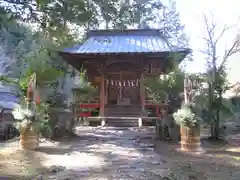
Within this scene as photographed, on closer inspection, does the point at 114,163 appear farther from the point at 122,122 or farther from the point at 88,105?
the point at 88,105

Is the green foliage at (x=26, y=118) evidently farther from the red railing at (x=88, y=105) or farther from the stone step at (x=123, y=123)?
the red railing at (x=88, y=105)

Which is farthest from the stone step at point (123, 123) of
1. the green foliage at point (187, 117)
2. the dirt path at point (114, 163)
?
the green foliage at point (187, 117)

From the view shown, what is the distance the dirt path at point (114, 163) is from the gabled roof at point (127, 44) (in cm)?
504

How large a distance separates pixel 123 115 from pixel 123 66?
8.38 feet

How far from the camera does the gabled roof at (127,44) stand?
1277cm

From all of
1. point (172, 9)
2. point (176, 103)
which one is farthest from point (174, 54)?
point (172, 9)

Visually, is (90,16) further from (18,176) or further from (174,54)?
(174,54)

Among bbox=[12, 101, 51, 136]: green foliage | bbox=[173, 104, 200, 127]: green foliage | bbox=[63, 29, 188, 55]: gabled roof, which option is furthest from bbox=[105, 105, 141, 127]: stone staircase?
bbox=[12, 101, 51, 136]: green foliage

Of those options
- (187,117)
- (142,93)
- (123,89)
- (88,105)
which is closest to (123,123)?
(142,93)

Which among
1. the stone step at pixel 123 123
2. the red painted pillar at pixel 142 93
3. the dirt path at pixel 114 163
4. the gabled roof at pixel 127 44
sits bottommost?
the dirt path at pixel 114 163

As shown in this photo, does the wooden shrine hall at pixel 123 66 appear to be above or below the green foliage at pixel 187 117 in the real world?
above

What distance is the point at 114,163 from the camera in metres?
5.84

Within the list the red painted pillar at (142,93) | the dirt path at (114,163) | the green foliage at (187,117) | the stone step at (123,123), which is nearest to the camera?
the dirt path at (114,163)

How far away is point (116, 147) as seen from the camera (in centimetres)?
777
